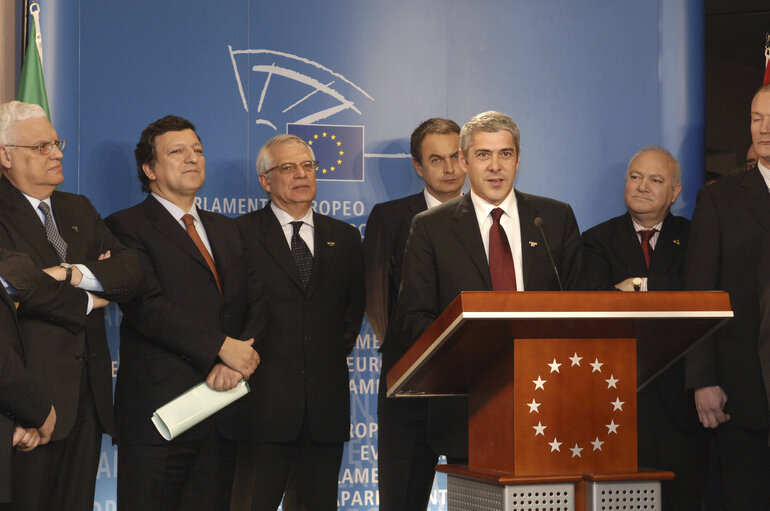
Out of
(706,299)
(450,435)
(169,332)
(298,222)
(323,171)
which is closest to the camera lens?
(706,299)

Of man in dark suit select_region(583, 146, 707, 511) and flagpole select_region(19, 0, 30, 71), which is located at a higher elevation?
flagpole select_region(19, 0, 30, 71)

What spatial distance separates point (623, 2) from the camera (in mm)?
5277

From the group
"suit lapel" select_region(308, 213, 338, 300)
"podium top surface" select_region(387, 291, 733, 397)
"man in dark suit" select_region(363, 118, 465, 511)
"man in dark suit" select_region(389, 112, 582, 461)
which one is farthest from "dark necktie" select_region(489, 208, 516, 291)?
"suit lapel" select_region(308, 213, 338, 300)

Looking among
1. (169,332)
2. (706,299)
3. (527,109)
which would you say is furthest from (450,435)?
(527,109)

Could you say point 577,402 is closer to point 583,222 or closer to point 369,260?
point 369,260

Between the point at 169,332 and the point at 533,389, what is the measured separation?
1914mm

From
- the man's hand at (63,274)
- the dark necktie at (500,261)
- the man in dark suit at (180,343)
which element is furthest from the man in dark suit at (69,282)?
the dark necktie at (500,261)

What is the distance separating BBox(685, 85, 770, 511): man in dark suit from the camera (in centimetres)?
344

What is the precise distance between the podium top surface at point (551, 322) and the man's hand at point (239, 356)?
1404 millimetres

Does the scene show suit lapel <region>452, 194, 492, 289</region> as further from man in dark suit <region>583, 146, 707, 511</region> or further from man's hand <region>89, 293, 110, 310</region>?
man's hand <region>89, 293, 110, 310</region>

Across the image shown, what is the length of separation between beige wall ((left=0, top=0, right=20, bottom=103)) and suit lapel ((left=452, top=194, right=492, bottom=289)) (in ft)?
9.85

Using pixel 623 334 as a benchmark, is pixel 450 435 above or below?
below

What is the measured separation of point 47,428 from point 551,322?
6.28 ft

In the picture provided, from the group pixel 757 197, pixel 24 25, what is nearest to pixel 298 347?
pixel 757 197
